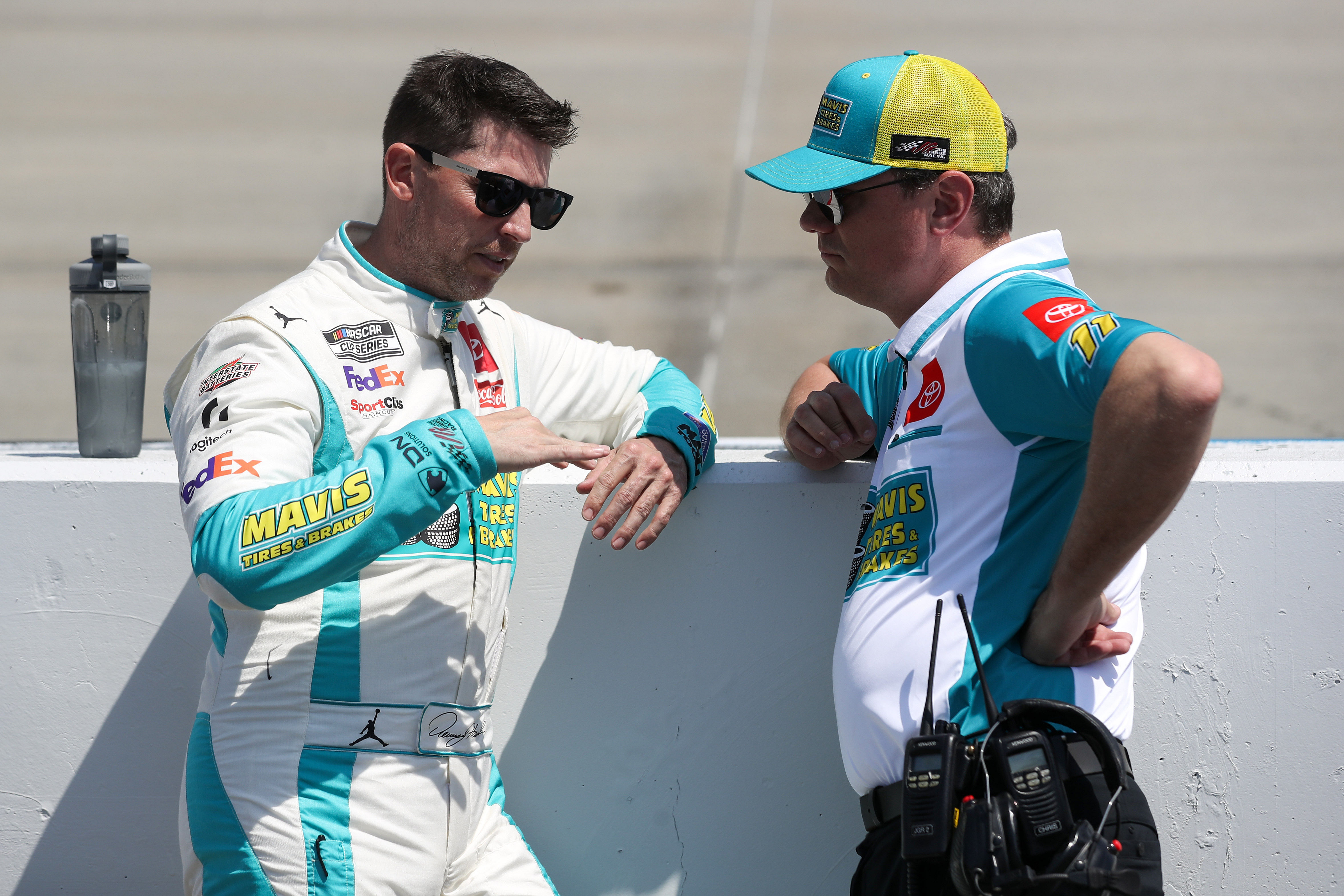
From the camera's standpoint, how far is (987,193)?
190cm

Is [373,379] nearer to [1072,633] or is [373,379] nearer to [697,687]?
[697,687]

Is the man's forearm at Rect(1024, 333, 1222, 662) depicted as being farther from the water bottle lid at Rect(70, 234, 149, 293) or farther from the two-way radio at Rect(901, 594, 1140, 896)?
the water bottle lid at Rect(70, 234, 149, 293)

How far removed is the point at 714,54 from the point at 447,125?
248 inches

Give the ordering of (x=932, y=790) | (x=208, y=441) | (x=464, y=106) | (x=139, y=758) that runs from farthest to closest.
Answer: (x=139, y=758), (x=464, y=106), (x=208, y=441), (x=932, y=790)

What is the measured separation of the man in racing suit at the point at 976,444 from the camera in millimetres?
1480

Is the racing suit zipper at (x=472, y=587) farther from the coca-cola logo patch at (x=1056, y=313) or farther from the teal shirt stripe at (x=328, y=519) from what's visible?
the coca-cola logo patch at (x=1056, y=313)

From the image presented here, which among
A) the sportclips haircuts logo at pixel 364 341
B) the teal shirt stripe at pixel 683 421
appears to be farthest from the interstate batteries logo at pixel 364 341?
the teal shirt stripe at pixel 683 421

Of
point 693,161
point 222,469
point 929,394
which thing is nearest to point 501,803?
point 222,469

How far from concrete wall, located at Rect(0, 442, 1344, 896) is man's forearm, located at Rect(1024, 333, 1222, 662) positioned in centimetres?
74

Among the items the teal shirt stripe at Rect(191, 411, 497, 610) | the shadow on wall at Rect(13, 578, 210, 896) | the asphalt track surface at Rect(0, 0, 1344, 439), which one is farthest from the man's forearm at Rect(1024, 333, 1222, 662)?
the asphalt track surface at Rect(0, 0, 1344, 439)

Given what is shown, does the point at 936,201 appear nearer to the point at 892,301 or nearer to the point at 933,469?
the point at 892,301

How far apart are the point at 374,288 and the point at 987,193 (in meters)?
1.05

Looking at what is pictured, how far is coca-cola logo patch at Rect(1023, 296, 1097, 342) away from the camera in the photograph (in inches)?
60.8

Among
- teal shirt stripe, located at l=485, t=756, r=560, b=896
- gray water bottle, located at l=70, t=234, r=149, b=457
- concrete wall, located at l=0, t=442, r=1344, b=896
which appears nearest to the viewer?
teal shirt stripe, located at l=485, t=756, r=560, b=896
